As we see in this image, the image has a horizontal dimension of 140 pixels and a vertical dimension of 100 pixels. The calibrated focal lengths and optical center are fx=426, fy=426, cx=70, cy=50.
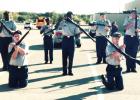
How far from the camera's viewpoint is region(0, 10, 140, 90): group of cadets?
11734 mm

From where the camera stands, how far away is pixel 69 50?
46.6 feet

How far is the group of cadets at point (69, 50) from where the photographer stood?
11734 millimetres

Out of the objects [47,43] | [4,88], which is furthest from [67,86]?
[47,43]

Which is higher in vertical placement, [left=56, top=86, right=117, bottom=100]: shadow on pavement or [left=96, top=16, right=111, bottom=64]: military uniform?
[left=96, top=16, right=111, bottom=64]: military uniform

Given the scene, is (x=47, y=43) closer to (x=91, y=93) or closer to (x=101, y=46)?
(x=101, y=46)

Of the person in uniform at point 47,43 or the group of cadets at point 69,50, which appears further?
the person in uniform at point 47,43

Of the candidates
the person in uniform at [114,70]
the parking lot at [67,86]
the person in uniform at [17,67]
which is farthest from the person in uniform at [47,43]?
the person in uniform at [114,70]

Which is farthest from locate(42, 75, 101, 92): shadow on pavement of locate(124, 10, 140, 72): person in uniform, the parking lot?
locate(124, 10, 140, 72): person in uniform

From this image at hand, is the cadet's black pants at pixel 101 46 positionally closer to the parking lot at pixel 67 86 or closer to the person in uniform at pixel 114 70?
the parking lot at pixel 67 86

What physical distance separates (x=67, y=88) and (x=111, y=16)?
202 feet

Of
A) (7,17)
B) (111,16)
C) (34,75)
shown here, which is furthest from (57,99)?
(111,16)

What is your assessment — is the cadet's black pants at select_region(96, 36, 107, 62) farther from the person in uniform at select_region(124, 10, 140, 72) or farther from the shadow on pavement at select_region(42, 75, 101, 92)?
the shadow on pavement at select_region(42, 75, 101, 92)

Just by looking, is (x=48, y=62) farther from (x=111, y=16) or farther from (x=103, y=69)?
(x=111, y=16)

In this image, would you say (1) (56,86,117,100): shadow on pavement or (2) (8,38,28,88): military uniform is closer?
(1) (56,86,117,100): shadow on pavement
